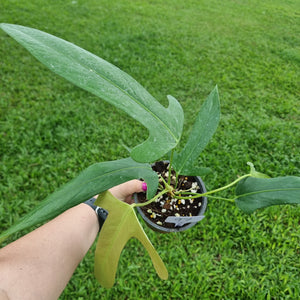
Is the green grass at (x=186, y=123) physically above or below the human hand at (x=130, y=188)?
below

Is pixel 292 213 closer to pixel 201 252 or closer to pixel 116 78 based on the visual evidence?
pixel 201 252

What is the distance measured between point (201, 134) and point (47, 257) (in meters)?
0.61

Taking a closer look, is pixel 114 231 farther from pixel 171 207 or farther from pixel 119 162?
pixel 171 207

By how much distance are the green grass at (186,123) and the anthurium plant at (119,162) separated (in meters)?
0.73

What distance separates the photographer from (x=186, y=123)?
2082 millimetres

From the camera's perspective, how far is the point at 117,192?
1.02 meters

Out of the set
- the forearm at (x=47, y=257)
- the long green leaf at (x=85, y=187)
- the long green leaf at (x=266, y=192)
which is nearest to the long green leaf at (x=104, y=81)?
the long green leaf at (x=85, y=187)

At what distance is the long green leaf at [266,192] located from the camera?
2.17ft

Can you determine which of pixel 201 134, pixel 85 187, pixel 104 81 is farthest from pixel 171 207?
pixel 104 81

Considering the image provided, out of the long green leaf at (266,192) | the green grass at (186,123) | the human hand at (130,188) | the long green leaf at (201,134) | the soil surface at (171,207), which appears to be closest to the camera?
the long green leaf at (266,192)

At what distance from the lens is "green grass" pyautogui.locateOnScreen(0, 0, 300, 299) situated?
135 cm

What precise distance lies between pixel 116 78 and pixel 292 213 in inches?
56.5

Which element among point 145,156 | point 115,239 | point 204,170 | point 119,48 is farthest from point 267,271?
point 119,48

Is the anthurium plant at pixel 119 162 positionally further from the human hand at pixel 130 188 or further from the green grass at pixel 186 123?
the green grass at pixel 186 123
